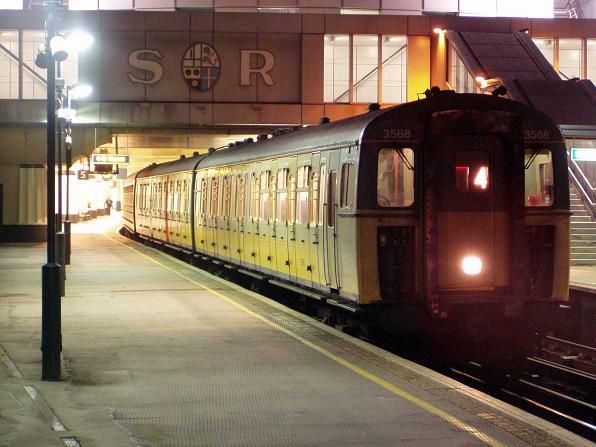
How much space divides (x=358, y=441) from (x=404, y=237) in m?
5.12

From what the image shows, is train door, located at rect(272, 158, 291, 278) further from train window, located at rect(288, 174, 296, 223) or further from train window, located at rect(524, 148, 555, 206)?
train window, located at rect(524, 148, 555, 206)

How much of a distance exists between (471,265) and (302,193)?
154 inches

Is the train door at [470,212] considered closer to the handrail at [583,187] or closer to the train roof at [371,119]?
the train roof at [371,119]

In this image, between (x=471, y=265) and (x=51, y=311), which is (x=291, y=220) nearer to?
(x=471, y=265)

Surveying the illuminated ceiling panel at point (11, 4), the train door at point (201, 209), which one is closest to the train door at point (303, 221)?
the train door at point (201, 209)

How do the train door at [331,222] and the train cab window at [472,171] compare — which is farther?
the train door at [331,222]

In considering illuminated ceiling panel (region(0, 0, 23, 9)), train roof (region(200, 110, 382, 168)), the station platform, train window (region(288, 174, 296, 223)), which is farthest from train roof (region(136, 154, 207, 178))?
the station platform

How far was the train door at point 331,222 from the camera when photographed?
13.3m

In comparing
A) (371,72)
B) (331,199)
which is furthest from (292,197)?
(371,72)

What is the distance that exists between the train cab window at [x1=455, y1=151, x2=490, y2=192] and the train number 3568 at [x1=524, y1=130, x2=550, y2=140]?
69 cm

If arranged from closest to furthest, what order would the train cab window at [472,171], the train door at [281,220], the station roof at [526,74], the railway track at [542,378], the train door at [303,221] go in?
1. the railway track at [542,378]
2. the train cab window at [472,171]
3. the train door at [303,221]
4. the train door at [281,220]
5. the station roof at [526,74]

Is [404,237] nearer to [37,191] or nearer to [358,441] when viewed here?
[358,441]

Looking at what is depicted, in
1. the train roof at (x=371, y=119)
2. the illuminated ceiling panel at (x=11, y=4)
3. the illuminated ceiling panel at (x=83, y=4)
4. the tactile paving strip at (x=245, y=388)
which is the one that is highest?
the illuminated ceiling panel at (x=11, y=4)

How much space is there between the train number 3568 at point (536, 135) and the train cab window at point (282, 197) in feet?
16.0
